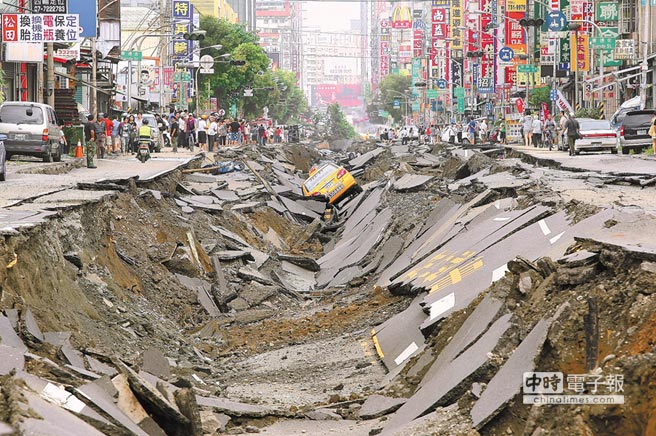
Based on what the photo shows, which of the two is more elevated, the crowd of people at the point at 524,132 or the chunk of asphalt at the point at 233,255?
the crowd of people at the point at 524,132

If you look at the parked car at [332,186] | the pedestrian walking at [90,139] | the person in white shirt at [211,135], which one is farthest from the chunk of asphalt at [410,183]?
the person in white shirt at [211,135]

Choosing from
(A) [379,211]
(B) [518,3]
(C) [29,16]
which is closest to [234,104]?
(B) [518,3]

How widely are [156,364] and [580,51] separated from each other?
56.2 m

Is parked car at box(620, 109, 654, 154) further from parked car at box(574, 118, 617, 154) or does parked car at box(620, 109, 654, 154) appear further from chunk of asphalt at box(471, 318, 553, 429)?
chunk of asphalt at box(471, 318, 553, 429)

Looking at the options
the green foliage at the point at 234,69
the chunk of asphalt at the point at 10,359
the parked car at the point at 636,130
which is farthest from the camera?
the green foliage at the point at 234,69

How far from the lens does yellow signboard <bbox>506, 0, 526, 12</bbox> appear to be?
75.0m

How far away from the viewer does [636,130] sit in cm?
4031

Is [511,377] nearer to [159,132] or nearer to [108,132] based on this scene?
[108,132]

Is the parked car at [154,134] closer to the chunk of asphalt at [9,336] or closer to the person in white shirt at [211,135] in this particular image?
the person in white shirt at [211,135]

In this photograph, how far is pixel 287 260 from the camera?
78.1ft

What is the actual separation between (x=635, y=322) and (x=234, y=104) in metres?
110

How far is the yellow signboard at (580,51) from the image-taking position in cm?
6347

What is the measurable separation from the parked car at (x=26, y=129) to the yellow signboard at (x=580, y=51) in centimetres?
3676

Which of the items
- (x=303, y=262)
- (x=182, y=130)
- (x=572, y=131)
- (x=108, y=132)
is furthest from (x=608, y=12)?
(x=303, y=262)
